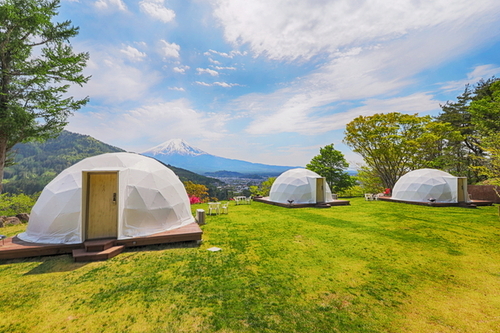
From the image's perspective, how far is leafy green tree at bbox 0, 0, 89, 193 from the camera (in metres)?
8.55

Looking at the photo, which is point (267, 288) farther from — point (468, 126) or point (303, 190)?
point (468, 126)

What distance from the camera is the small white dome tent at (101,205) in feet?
18.8

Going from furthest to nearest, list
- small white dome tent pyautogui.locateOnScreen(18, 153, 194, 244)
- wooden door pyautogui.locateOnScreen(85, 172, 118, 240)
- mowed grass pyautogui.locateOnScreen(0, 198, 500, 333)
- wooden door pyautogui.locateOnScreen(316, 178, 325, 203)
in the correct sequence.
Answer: wooden door pyautogui.locateOnScreen(316, 178, 325, 203) < wooden door pyautogui.locateOnScreen(85, 172, 118, 240) < small white dome tent pyautogui.locateOnScreen(18, 153, 194, 244) < mowed grass pyautogui.locateOnScreen(0, 198, 500, 333)

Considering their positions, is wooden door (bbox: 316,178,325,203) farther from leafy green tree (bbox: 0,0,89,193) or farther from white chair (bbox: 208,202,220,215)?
leafy green tree (bbox: 0,0,89,193)

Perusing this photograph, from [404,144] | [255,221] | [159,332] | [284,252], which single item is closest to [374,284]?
[284,252]

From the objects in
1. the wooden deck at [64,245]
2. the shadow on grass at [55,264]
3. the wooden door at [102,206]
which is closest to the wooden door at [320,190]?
the wooden deck at [64,245]

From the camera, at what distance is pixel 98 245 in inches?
211

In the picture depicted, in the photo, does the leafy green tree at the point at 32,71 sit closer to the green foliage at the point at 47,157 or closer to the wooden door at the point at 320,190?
the wooden door at the point at 320,190

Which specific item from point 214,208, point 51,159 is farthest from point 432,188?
point 51,159

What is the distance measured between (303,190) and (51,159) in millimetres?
99194

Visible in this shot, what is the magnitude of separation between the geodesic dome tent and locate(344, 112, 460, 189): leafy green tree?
462 inches

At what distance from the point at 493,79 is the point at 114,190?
113 feet

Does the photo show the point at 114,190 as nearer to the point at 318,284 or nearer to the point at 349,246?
the point at 318,284

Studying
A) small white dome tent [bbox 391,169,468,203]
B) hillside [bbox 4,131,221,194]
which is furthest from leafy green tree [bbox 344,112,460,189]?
hillside [bbox 4,131,221,194]
